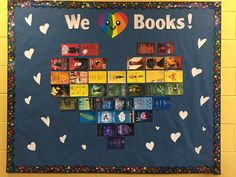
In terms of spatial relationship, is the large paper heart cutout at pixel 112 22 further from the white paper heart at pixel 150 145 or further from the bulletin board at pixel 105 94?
the white paper heart at pixel 150 145

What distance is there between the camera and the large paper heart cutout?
209cm

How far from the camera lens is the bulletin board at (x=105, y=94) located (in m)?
2.08

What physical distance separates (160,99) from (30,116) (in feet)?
2.72

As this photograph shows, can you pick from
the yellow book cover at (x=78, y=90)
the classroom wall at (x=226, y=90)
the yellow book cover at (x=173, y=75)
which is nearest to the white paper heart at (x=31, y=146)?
the classroom wall at (x=226, y=90)

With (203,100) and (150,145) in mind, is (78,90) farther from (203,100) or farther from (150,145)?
(203,100)

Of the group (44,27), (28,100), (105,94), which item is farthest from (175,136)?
(44,27)

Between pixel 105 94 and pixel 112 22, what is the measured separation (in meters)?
0.46

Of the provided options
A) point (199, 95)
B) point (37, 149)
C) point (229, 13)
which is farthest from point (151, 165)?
point (229, 13)

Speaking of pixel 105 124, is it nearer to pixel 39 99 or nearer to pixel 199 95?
pixel 39 99

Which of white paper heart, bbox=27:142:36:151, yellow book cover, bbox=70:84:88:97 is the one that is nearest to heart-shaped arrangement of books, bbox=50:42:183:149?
yellow book cover, bbox=70:84:88:97

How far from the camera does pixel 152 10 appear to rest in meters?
2.10

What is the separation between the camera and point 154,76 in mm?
2088

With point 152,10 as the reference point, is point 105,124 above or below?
below

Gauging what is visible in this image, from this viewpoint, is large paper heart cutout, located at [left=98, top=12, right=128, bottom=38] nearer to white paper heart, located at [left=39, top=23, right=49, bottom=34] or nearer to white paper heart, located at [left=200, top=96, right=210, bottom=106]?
white paper heart, located at [left=39, top=23, right=49, bottom=34]
